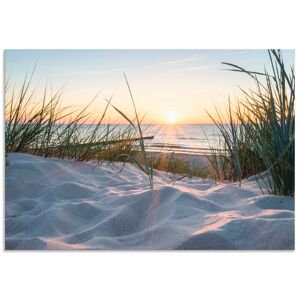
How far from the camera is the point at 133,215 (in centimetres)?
187

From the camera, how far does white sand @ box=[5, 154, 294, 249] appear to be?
167 cm

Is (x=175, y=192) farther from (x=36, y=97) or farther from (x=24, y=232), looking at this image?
(x=36, y=97)

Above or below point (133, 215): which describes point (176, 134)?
above

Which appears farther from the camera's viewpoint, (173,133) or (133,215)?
(173,133)

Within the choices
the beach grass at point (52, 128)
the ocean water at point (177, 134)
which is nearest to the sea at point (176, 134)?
the ocean water at point (177, 134)

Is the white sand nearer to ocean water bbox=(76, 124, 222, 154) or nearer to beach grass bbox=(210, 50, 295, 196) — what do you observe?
beach grass bbox=(210, 50, 295, 196)

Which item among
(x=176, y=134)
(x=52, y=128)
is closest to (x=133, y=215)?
(x=52, y=128)

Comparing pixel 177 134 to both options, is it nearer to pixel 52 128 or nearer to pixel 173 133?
pixel 173 133
